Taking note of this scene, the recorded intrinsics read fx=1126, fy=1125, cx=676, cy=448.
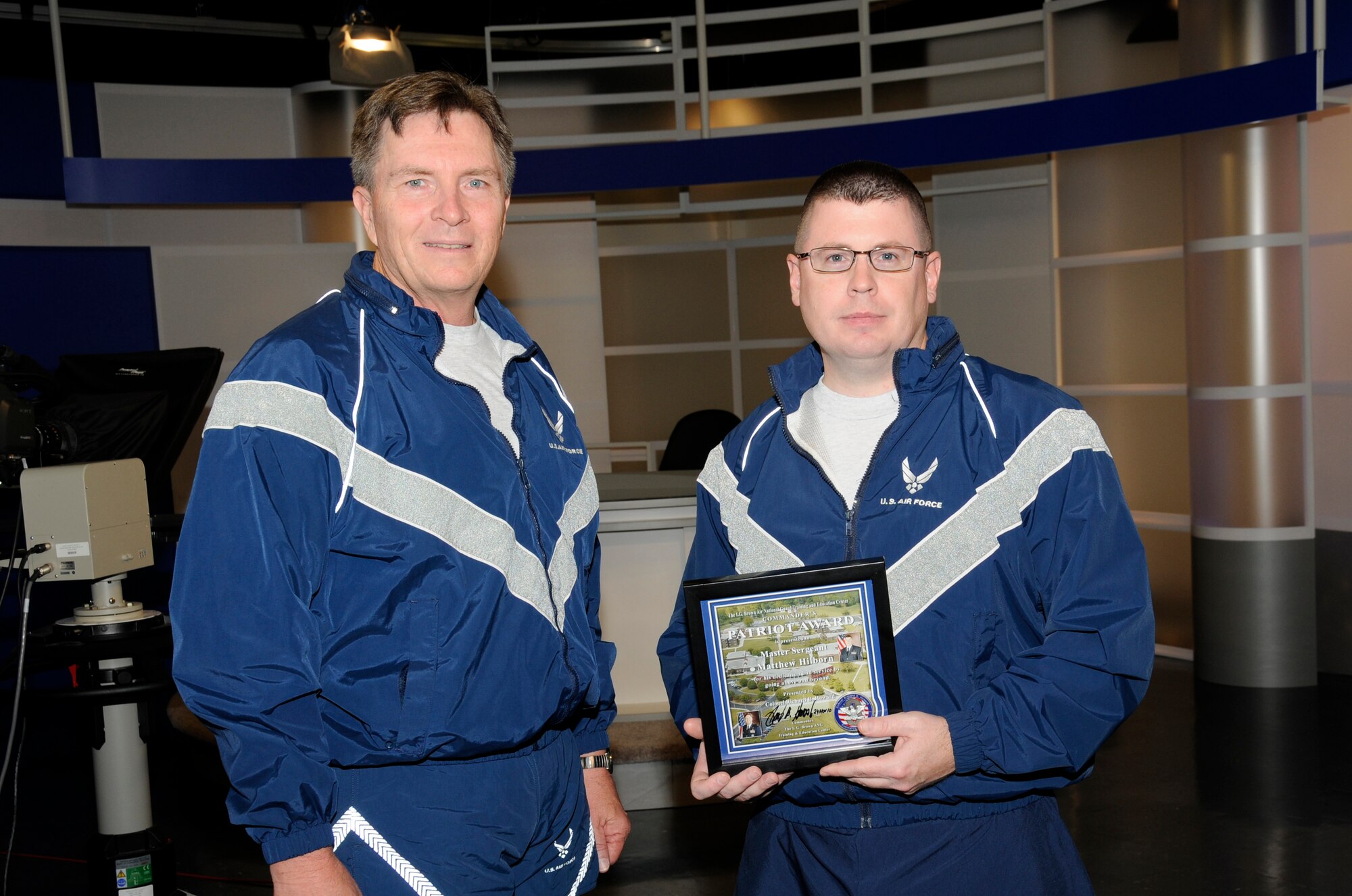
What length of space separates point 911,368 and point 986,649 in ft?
1.44

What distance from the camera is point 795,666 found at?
5.32ft

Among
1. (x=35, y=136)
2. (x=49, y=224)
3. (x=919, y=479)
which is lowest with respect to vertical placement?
(x=919, y=479)

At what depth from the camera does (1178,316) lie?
6.04m

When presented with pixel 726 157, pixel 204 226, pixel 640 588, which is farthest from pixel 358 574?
pixel 204 226

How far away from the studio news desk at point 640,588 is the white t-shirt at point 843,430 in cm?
268

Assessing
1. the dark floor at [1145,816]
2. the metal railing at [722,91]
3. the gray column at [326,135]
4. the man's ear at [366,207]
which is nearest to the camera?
the man's ear at [366,207]

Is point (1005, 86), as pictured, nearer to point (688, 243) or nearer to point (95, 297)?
point (688, 243)

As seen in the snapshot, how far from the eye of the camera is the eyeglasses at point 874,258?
Result: 1.75 metres

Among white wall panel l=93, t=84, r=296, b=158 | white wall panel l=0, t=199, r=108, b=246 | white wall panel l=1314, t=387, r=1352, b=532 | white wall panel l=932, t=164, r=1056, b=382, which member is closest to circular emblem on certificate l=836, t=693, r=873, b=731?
white wall panel l=1314, t=387, r=1352, b=532

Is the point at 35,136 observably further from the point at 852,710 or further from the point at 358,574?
the point at 852,710

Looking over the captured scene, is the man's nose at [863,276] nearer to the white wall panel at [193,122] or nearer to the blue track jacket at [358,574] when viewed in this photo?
the blue track jacket at [358,574]

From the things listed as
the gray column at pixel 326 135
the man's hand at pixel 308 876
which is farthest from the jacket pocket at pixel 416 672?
the gray column at pixel 326 135

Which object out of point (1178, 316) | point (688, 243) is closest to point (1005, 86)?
A: point (1178, 316)

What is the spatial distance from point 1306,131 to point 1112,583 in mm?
4737
